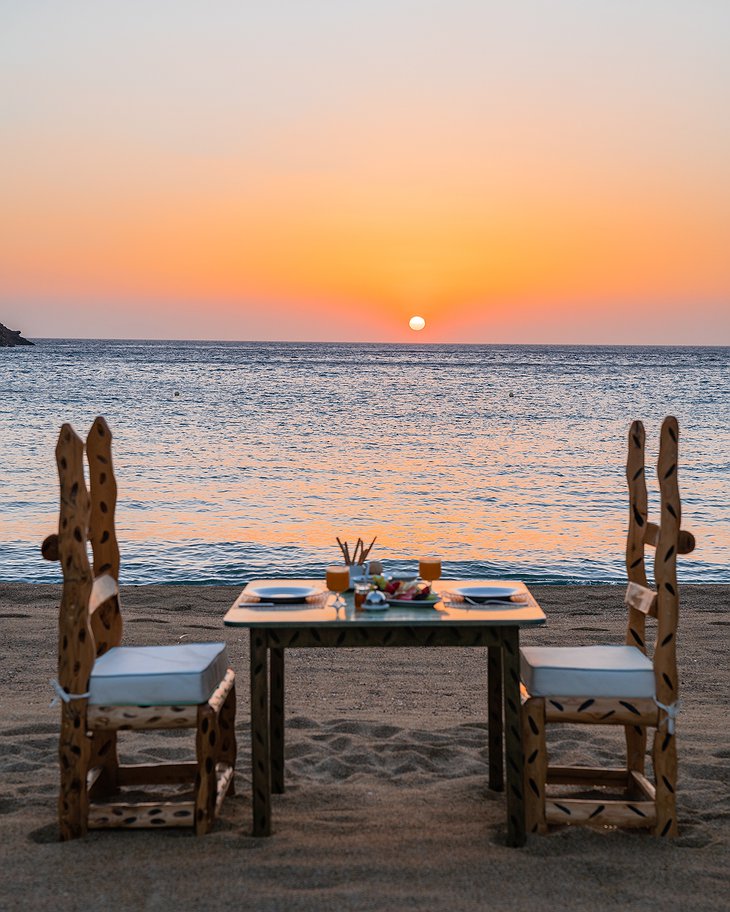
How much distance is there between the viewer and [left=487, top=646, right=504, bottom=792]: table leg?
450 cm

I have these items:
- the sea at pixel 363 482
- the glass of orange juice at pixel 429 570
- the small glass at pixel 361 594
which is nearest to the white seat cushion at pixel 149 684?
the small glass at pixel 361 594

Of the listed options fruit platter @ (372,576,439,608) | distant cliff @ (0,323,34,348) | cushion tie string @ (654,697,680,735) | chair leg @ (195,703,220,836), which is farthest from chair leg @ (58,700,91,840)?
distant cliff @ (0,323,34,348)

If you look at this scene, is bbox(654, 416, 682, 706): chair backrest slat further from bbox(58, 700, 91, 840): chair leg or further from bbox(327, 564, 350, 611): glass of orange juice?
bbox(58, 700, 91, 840): chair leg

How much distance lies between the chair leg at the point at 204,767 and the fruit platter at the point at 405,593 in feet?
2.70

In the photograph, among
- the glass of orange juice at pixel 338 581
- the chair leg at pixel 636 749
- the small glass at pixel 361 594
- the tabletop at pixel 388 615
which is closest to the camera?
the tabletop at pixel 388 615

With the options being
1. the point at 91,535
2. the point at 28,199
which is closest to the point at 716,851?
the point at 91,535

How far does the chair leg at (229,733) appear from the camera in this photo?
4422 mm

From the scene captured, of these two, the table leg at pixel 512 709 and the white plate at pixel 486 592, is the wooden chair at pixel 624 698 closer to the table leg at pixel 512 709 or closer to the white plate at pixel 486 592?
the table leg at pixel 512 709

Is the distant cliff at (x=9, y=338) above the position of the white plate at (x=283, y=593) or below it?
above

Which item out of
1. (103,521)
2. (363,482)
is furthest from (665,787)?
(363,482)

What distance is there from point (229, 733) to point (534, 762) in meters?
1.35

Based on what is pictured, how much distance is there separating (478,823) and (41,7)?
1106 centimetres

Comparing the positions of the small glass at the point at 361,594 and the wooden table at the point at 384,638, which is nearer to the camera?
the wooden table at the point at 384,638

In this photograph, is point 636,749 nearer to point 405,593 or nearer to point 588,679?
point 588,679
